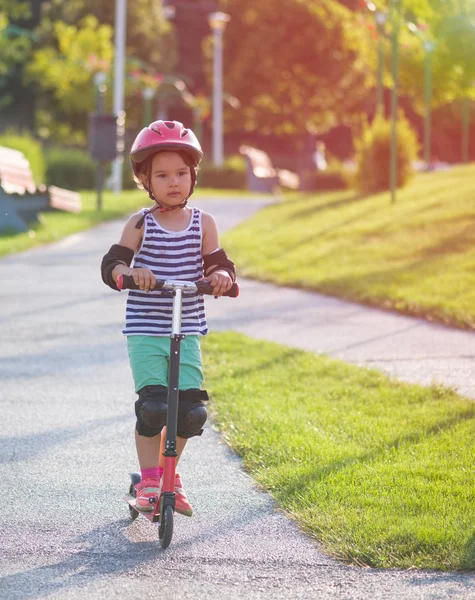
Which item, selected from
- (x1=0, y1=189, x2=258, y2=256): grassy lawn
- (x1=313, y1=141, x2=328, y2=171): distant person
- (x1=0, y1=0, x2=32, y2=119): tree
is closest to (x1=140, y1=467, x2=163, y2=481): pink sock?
(x1=0, y1=189, x2=258, y2=256): grassy lawn

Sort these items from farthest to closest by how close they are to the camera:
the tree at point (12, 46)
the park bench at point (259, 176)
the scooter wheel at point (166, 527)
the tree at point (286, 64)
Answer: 1. the tree at point (286, 64)
2. the tree at point (12, 46)
3. the park bench at point (259, 176)
4. the scooter wheel at point (166, 527)

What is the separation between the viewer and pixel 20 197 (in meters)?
16.8

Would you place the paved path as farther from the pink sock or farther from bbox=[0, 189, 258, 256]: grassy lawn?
bbox=[0, 189, 258, 256]: grassy lawn

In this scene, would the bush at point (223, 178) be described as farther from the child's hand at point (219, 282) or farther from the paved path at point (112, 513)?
the child's hand at point (219, 282)

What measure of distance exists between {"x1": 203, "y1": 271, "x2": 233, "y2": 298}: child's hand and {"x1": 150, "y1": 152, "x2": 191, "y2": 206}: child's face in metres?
0.36

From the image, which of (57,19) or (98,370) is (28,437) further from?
(57,19)

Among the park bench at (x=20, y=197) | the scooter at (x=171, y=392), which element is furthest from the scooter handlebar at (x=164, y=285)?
the park bench at (x=20, y=197)

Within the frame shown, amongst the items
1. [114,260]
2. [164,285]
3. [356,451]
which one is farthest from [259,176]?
[164,285]

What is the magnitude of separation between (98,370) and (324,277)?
198 inches

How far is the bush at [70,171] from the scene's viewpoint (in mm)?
30453

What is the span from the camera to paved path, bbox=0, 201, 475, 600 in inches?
155

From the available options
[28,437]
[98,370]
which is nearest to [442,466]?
[28,437]

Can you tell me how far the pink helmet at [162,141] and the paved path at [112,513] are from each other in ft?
4.56

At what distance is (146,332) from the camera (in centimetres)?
460
